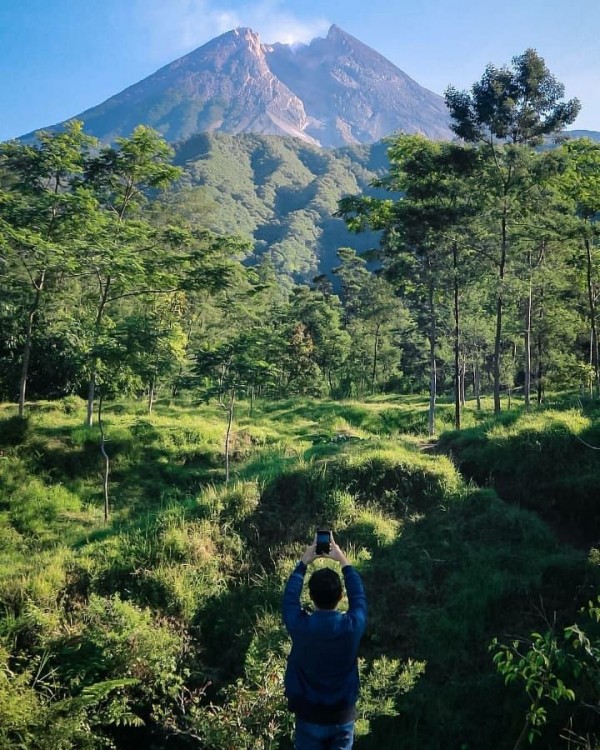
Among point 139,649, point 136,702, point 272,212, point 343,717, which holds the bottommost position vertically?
point 136,702

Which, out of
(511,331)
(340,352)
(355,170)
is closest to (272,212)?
(355,170)

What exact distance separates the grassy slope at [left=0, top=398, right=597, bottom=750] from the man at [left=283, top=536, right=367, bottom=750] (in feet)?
7.73

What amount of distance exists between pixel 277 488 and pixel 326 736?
586 cm

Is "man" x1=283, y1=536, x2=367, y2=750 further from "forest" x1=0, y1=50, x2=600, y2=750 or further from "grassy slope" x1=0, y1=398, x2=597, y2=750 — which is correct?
"grassy slope" x1=0, y1=398, x2=597, y2=750

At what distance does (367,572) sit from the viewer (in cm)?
734

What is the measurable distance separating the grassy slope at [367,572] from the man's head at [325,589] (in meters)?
2.72

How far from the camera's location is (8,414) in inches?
635

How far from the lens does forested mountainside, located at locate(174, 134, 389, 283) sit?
12431cm

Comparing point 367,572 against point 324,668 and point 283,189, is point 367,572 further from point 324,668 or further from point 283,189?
point 283,189

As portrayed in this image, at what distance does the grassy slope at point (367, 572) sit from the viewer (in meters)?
5.98

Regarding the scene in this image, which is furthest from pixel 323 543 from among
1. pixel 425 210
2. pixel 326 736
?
pixel 425 210

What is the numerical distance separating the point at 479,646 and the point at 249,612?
2973mm

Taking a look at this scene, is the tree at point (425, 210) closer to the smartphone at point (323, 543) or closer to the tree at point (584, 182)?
the tree at point (584, 182)

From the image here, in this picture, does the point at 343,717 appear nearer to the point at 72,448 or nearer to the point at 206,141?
the point at 72,448
